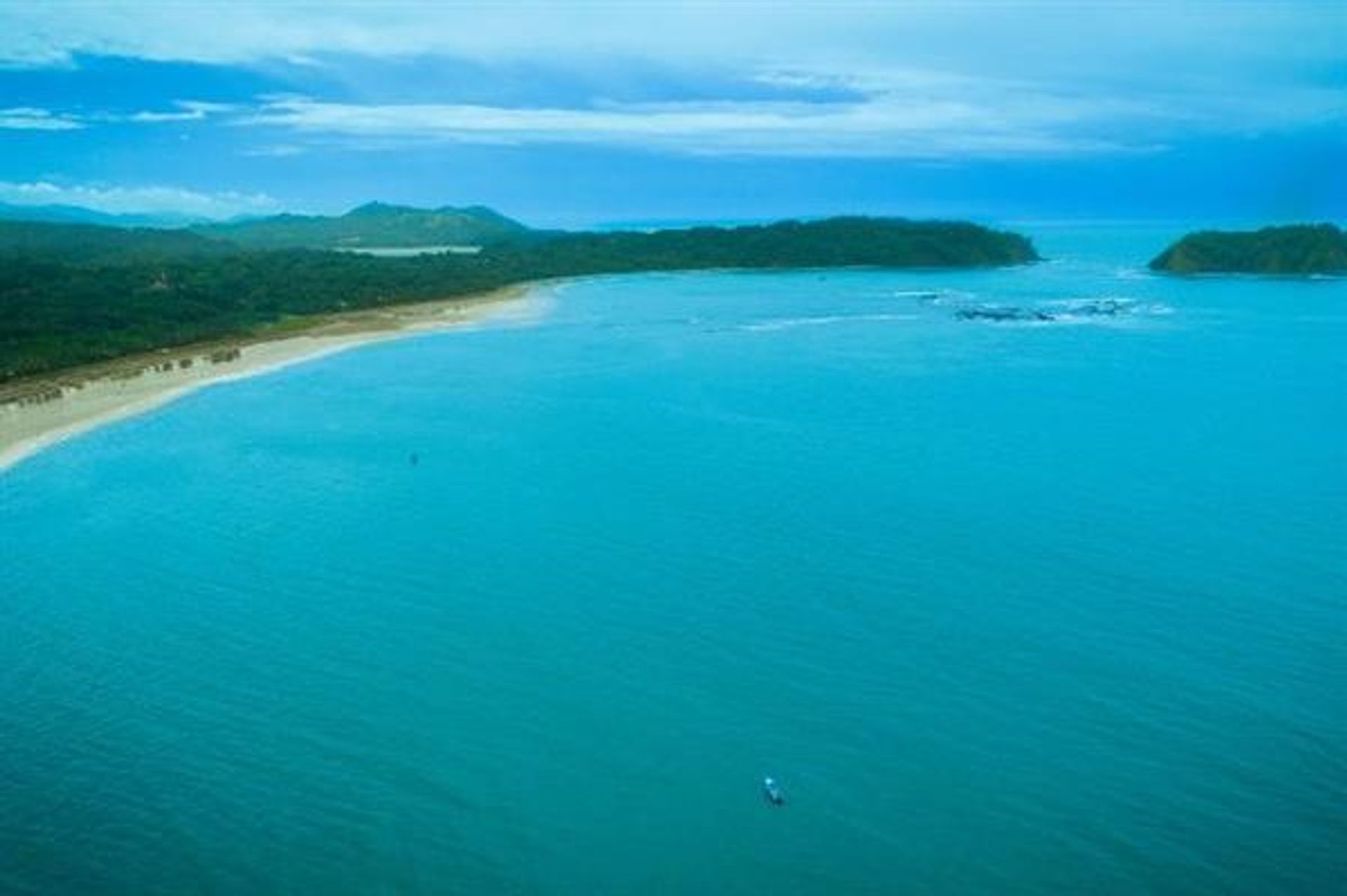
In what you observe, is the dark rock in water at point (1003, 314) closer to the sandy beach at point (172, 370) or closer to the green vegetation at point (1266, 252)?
the sandy beach at point (172, 370)

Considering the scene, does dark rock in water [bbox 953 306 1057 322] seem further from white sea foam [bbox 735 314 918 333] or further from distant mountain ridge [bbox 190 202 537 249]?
distant mountain ridge [bbox 190 202 537 249]

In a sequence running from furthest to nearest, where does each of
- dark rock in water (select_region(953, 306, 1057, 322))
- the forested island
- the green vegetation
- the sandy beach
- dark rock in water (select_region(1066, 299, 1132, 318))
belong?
the green vegetation
dark rock in water (select_region(1066, 299, 1132, 318))
dark rock in water (select_region(953, 306, 1057, 322))
the forested island
the sandy beach

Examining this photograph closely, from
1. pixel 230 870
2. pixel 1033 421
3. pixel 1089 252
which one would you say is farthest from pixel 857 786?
pixel 1089 252

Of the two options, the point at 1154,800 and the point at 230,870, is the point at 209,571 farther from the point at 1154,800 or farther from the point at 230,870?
the point at 1154,800

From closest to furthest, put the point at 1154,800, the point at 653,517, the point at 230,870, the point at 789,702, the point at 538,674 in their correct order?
the point at 230,870
the point at 1154,800
the point at 789,702
the point at 538,674
the point at 653,517

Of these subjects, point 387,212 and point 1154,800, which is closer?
point 1154,800

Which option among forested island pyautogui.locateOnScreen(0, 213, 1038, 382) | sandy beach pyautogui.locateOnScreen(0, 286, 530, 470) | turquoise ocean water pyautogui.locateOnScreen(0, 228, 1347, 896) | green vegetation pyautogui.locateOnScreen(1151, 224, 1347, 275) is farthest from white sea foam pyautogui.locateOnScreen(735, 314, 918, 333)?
green vegetation pyautogui.locateOnScreen(1151, 224, 1347, 275)

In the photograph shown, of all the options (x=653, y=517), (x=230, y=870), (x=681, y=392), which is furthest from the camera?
(x=681, y=392)
